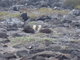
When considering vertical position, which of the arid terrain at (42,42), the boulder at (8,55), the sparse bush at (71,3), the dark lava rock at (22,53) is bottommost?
the sparse bush at (71,3)

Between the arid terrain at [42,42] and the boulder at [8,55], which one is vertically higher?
the boulder at [8,55]

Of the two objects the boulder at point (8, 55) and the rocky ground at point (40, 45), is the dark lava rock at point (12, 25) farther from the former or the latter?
the boulder at point (8, 55)

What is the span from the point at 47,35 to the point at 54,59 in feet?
34.5

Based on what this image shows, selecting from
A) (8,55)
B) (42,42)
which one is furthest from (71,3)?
(8,55)

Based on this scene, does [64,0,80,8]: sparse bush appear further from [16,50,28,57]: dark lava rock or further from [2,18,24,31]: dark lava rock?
[16,50,28,57]: dark lava rock

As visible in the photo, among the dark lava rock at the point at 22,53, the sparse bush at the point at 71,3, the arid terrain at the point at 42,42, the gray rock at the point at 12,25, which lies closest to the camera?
the arid terrain at the point at 42,42

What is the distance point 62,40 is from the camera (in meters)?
28.4

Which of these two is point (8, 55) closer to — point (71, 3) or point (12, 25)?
point (12, 25)

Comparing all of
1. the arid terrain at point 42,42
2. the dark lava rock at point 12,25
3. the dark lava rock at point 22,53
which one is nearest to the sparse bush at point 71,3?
the arid terrain at point 42,42

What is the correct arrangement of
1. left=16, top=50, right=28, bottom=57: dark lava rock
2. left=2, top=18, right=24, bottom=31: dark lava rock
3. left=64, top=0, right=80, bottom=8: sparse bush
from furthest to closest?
left=64, top=0, right=80, bottom=8: sparse bush < left=2, top=18, right=24, bottom=31: dark lava rock < left=16, top=50, right=28, bottom=57: dark lava rock

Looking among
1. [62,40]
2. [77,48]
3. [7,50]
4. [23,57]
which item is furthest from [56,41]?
[23,57]

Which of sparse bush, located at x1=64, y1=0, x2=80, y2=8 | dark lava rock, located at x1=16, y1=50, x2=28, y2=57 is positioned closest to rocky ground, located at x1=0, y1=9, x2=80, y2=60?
dark lava rock, located at x1=16, y1=50, x2=28, y2=57

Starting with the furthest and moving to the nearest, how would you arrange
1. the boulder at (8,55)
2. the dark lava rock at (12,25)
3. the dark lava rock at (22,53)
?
the dark lava rock at (12,25) → the dark lava rock at (22,53) → the boulder at (8,55)

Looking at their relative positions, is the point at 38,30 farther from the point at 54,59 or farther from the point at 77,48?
the point at 54,59
